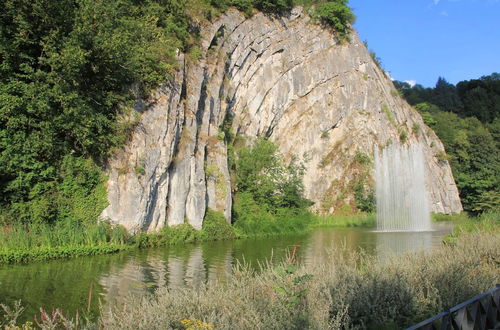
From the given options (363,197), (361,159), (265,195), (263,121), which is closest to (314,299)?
(265,195)

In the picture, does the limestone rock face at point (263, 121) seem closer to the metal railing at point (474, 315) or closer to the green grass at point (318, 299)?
the green grass at point (318, 299)

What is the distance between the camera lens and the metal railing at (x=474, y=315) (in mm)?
4203

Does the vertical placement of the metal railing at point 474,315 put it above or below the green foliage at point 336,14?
below

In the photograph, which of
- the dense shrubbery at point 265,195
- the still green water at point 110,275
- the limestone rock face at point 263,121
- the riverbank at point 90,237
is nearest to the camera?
the still green water at point 110,275

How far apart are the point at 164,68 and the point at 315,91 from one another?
2383cm

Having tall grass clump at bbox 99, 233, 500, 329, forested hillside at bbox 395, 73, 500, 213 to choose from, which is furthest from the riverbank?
forested hillside at bbox 395, 73, 500, 213

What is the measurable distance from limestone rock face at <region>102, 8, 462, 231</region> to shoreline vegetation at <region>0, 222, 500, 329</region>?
13.0 metres

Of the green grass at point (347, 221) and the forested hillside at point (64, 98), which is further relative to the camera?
the green grass at point (347, 221)

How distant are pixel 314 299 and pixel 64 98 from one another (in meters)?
13.9

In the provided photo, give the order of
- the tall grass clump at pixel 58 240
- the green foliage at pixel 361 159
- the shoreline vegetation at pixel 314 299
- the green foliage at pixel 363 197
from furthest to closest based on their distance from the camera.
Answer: the green foliage at pixel 361 159, the green foliage at pixel 363 197, the tall grass clump at pixel 58 240, the shoreline vegetation at pixel 314 299

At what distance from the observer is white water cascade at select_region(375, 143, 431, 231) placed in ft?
124

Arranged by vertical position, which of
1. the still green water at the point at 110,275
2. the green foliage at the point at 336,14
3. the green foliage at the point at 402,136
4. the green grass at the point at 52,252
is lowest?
the still green water at the point at 110,275

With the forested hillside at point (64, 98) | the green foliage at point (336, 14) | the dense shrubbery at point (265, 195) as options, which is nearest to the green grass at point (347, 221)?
the dense shrubbery at point (265, 195)

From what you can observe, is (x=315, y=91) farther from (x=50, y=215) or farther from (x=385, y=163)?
(x=50, y=215)
